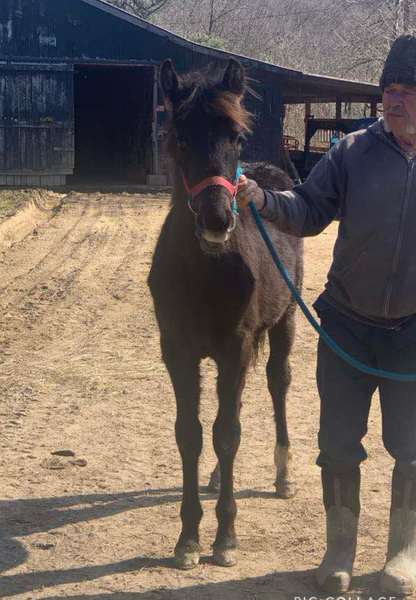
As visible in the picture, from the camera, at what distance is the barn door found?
790 inches

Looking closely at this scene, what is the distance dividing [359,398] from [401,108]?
121 cm

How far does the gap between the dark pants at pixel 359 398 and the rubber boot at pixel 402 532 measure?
4.2 inches

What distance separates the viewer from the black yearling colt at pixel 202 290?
11.5 ft

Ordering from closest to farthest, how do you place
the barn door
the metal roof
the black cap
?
1. the black cap
2. the metal roof
3. the barn door

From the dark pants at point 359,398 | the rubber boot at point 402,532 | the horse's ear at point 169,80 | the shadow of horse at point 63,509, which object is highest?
the horse's ear at point 169,80

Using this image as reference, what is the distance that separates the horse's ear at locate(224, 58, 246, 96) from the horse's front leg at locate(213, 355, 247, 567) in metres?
1.25

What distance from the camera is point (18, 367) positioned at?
6.66 meters

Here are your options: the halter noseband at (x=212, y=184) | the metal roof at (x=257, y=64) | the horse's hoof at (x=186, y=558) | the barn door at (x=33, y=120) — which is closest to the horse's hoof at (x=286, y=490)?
the horse's hoof at (x=186, y=558)

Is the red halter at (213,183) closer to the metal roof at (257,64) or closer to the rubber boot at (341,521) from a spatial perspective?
the rubber boot at (341,521)

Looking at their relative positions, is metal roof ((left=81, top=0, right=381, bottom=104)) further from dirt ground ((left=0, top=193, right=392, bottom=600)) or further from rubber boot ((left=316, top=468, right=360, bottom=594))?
rubber boot ((left=316, top=468, right=360, bottom=594))

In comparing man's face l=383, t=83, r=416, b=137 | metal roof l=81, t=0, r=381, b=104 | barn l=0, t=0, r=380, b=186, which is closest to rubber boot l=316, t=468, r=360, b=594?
man's face l=383, t=83, r=416, b=137

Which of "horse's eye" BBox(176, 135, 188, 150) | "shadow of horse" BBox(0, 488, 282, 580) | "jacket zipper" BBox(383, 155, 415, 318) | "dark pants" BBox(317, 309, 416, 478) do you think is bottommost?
"shadow of horse" BBox(0, 488, 282, 580)

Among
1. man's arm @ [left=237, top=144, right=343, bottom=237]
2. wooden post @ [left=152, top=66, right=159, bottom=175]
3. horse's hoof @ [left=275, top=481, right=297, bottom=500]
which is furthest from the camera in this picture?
wooden post @ [left=152, top=66, right=159, bottom=175]

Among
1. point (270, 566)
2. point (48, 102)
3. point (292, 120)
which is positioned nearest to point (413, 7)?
point (292, 120)
